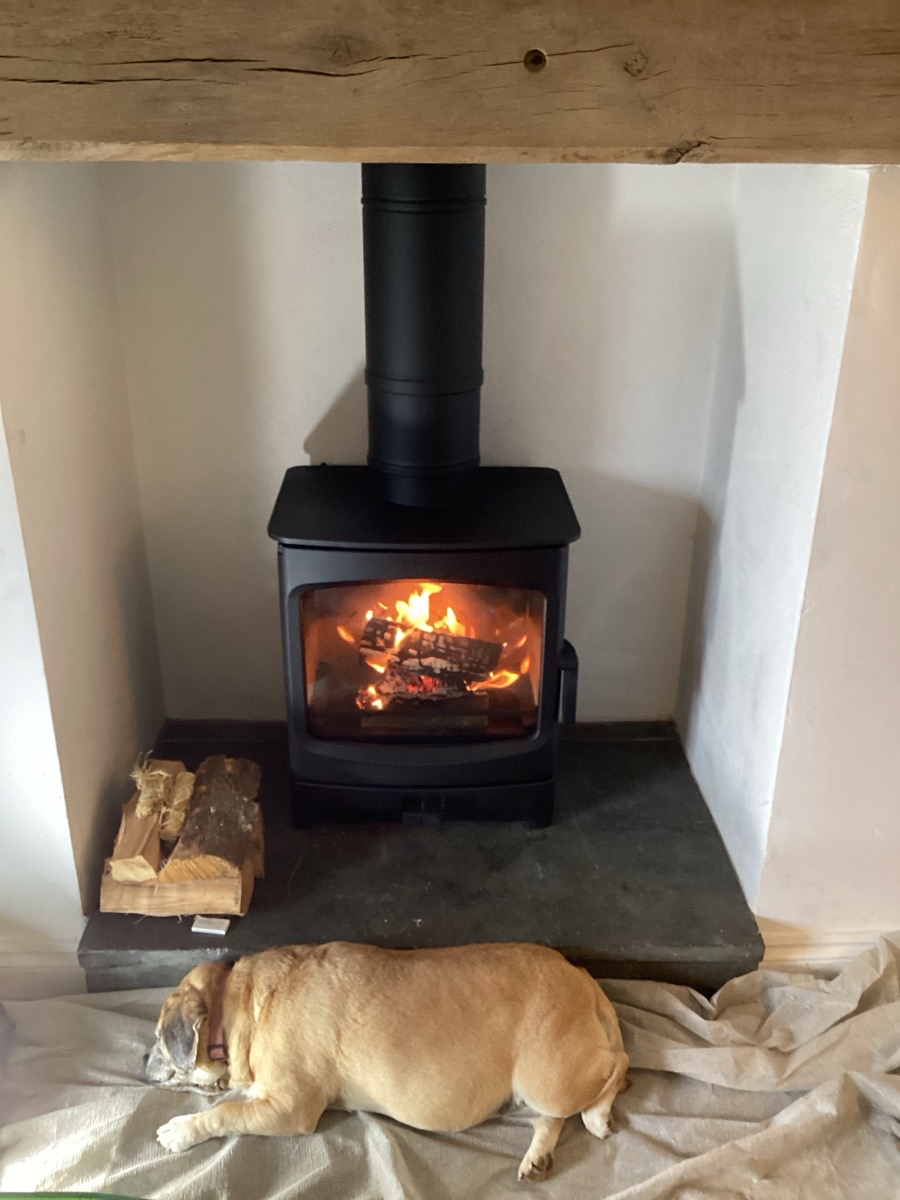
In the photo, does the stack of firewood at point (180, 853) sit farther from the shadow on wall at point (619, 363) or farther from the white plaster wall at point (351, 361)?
the shadow on wall at point (619, 363)

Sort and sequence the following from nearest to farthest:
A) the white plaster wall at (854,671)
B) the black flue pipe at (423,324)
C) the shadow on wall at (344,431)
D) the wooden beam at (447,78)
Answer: the wooden beam at (447,78)
the white plaster wall at (854,671)
the black flue pipe at (423,324)
the shadow on wall at (344,431)

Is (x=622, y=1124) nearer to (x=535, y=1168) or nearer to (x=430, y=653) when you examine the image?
(x=535, y=1168)

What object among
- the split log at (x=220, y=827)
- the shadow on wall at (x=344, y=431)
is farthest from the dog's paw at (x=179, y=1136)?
the shadow on wall at (x=344, y=431)

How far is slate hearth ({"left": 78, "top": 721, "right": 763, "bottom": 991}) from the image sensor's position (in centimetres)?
159

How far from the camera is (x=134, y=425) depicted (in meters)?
1.90

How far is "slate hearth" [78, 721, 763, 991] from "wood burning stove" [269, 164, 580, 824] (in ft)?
0.21

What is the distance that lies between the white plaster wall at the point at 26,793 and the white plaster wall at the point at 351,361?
1.91 ft

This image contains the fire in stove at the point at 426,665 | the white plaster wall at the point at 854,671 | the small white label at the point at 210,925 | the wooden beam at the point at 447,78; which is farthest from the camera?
the fire in stove at the point at 426,665

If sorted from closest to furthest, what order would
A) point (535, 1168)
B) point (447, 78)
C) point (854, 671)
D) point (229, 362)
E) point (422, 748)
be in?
point (447, 78), point (535, 1168), point (854, 671), point (422, 748), point (229, 362)

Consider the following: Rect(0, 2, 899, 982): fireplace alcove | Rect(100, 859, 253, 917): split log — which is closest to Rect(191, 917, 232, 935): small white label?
Rect(100, 859, 253, 917): split log

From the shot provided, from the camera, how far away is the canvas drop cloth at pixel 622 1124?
1.34 metres

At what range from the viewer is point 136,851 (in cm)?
158

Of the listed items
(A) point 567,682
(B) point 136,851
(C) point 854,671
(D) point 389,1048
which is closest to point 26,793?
(B) point 136,851

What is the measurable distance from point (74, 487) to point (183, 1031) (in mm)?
807
